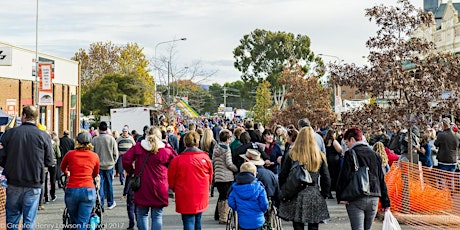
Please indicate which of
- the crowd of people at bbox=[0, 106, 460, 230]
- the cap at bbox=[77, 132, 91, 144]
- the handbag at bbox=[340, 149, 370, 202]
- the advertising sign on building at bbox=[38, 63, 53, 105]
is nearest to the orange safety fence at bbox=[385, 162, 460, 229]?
the crowd of people at bbox=[0, 106, 460, 230]

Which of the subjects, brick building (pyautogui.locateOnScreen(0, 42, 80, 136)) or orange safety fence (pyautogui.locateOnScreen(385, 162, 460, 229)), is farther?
brick building (pyautogui.locateOnScreen(0, 42, 80, 136))

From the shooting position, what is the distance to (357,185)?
24.3 ft

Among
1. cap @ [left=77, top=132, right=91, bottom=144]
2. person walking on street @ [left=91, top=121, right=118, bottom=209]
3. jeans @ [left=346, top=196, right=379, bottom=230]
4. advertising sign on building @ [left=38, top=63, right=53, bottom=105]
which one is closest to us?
jeans @ [left=346, top=196, right=379, bottom=230]

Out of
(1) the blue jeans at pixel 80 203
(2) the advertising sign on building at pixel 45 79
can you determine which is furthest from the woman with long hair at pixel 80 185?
(2) the advertising sign on building at pixel 45 79

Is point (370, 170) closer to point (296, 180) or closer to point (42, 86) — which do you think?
point (296, 180)

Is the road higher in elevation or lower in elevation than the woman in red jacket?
lower

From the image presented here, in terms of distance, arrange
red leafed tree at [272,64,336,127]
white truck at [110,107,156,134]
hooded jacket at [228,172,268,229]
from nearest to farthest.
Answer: hooded jacket at [228,172,268,229], white truck at [110,107,156,134], red leafed tree at [272,64,336,127]

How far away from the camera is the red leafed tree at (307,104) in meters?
37.7

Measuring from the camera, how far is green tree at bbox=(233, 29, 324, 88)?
63500 mm

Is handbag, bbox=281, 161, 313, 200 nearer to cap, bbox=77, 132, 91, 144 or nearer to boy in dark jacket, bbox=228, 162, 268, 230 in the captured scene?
boy in dark jacket, bbox=228, 162, 268, 230

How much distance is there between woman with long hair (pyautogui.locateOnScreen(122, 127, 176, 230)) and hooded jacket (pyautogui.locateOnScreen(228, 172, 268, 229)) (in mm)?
1234

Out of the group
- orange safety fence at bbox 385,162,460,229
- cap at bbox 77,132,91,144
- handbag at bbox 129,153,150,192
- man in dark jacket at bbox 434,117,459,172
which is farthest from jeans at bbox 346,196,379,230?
man in dark jacket at bbox 434,117,459,172

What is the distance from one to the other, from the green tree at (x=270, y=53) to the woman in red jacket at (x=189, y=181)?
55.1m

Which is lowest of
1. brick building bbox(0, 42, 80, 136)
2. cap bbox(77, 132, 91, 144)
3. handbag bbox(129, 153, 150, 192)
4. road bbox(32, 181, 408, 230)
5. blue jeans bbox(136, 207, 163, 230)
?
road bbox(32, 181, 408, 230)
